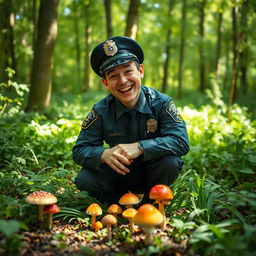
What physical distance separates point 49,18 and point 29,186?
15.9 feet

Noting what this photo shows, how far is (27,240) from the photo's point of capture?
2.25 metres

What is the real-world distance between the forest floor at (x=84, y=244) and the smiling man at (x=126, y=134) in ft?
2.02

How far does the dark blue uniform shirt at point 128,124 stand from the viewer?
9.92 feet

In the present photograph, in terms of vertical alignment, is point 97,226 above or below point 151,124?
below

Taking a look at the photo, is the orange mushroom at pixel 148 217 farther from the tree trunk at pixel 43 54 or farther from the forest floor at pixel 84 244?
the tree trunk at pixel 43 54

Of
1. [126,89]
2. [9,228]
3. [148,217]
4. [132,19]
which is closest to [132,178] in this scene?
[126,89]

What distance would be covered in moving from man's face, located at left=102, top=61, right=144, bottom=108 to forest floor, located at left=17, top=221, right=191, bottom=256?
4.56 feet

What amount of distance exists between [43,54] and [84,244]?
5.29 metres

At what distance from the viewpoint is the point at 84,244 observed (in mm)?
2350

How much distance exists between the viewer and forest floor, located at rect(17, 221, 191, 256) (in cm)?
210

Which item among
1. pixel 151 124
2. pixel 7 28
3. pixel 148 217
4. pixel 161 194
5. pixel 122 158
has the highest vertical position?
pixel 7 28

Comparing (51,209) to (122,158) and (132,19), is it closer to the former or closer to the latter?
(122,158)

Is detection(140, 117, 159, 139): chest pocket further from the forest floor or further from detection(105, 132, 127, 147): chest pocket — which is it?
the forest floor

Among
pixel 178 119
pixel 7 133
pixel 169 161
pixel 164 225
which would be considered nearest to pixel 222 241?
pixel 164 225
